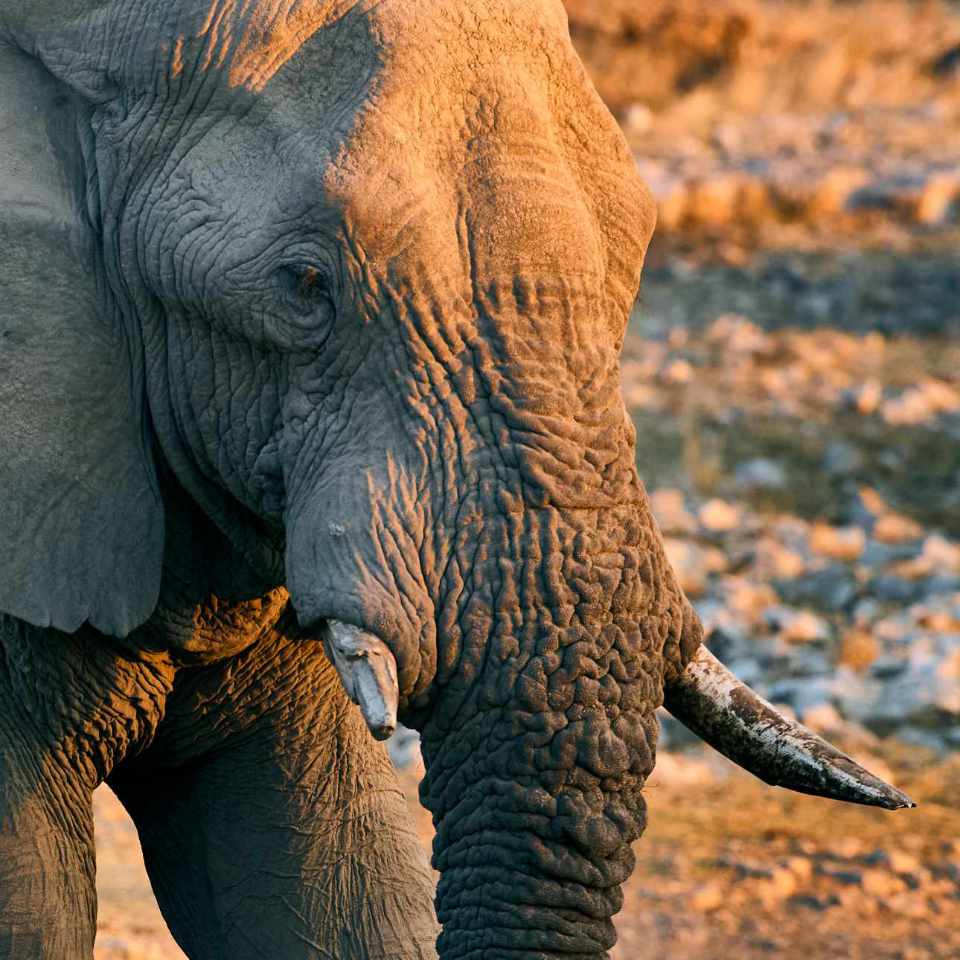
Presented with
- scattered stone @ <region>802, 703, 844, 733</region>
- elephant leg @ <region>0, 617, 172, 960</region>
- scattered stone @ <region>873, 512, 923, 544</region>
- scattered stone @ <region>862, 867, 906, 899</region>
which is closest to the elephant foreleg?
elephant leg @ <region>0, 617, 172, 960</region>

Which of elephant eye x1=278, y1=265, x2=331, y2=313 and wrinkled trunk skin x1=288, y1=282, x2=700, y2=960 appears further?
elephant eye x1=278, y1=265, x2=331, y2=313

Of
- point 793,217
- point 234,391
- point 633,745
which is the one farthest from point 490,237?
point 793,217

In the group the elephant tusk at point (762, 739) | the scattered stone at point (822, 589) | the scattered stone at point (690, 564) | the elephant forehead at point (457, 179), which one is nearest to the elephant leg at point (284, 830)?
the elephant tusk at point (762, 739)

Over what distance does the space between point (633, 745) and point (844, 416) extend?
623cm

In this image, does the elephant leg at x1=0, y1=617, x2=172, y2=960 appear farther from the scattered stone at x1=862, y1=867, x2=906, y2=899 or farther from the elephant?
the scattered stone at x1=862, y1=867, x2=906, y2=899

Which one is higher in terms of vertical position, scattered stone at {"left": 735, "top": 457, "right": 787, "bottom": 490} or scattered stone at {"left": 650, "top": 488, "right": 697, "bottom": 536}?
scattered stone at {"left": 735, "top": 457, "right": 787, "bottom": 490}

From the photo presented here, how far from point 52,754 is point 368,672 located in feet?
2.43

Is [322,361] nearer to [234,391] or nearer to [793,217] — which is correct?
[234,391]

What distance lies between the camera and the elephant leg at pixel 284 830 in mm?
3184

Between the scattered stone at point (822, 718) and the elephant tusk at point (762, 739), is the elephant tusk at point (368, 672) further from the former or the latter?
the scattered stone at point (822, 718)

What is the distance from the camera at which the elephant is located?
235 centimetres

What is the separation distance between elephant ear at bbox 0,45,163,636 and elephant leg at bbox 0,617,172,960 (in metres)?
0.15

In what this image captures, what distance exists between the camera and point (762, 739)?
2576mm

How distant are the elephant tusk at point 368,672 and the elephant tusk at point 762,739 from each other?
38cm
